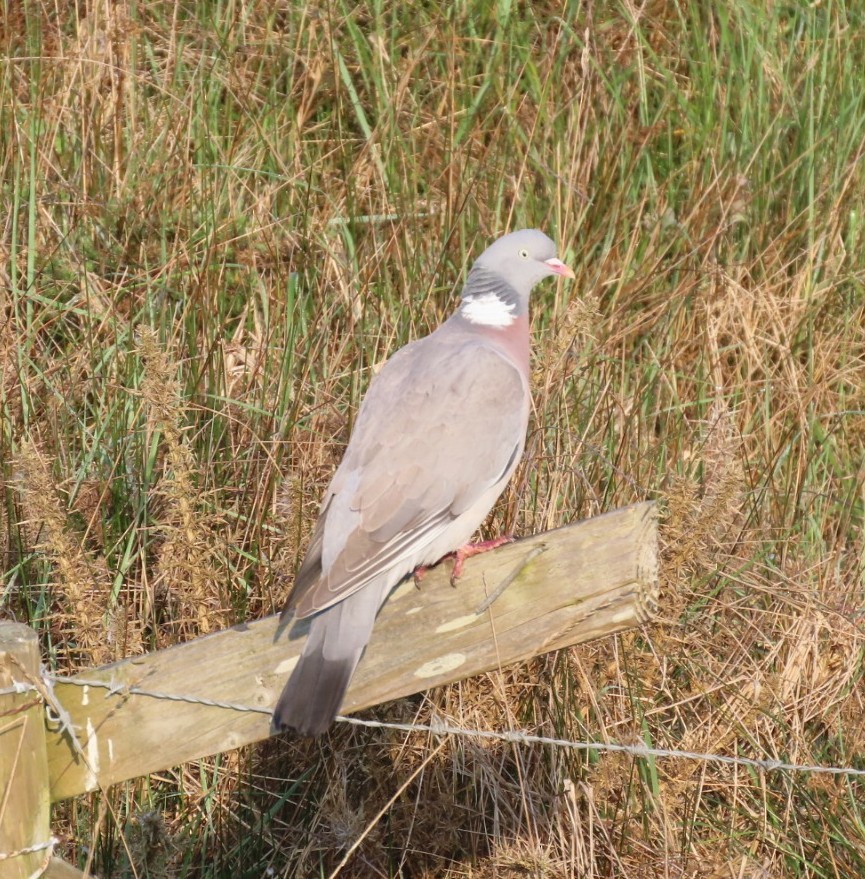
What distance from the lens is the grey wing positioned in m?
2.71

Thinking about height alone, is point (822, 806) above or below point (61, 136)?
below

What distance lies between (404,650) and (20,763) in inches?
27.4

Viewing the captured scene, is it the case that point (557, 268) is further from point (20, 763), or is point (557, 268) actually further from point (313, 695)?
point (20, 763)

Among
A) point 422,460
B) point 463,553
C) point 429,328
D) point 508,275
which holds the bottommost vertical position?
point 429,328

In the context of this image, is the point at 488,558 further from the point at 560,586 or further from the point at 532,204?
the point at 532,204

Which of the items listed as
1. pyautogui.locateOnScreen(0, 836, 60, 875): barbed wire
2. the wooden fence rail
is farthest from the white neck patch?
pyautogui.locateOnScreen(0, 836, 60, 875): barbed wire

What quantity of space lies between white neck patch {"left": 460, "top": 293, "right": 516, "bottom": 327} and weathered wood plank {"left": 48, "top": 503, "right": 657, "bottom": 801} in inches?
42.0

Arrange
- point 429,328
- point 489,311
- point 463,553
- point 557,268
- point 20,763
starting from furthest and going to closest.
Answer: point 429,328 < point 557,268 < point 489,311 < point 463,553 < point 20,763

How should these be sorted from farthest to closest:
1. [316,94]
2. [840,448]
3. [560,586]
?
[316,94]
[840,448]
[560,586]

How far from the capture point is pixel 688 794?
3.37 metres

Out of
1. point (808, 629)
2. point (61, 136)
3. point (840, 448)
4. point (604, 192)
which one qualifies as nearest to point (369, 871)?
point (808, 629)

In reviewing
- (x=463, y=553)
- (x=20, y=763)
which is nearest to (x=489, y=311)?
(x=463, y=553)

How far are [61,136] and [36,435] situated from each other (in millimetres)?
1498

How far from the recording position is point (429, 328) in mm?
4117
